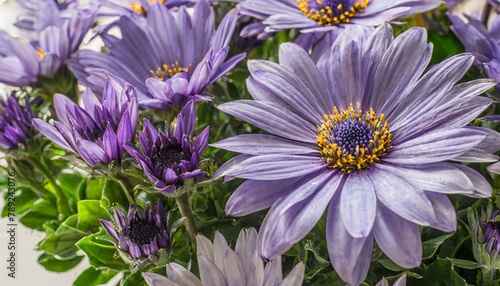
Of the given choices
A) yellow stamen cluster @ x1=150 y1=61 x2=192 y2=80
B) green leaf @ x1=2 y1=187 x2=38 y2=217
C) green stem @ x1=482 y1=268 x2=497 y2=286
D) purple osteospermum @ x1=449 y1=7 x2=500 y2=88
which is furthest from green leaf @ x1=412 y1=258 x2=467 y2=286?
green leaf @ x1=2 y1=187 x2=38 y2=217

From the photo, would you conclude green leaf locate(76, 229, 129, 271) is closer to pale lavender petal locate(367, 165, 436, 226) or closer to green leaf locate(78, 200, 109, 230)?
green leaf locate(78, 200, 109, 230)

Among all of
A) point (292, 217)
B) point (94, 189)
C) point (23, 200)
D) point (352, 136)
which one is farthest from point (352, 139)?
point (23, 200)

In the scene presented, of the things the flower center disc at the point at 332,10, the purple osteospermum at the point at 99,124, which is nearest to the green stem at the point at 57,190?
the purple osteospermum at the point at 99,124

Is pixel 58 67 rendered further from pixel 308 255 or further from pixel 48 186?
pixel 308 255

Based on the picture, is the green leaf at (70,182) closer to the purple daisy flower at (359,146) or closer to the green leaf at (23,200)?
the green leaf at (23,200)

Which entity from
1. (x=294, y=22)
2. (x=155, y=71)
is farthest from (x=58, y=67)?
(x=294, y=22)

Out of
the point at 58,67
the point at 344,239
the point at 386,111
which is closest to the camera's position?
the point at 344,239
